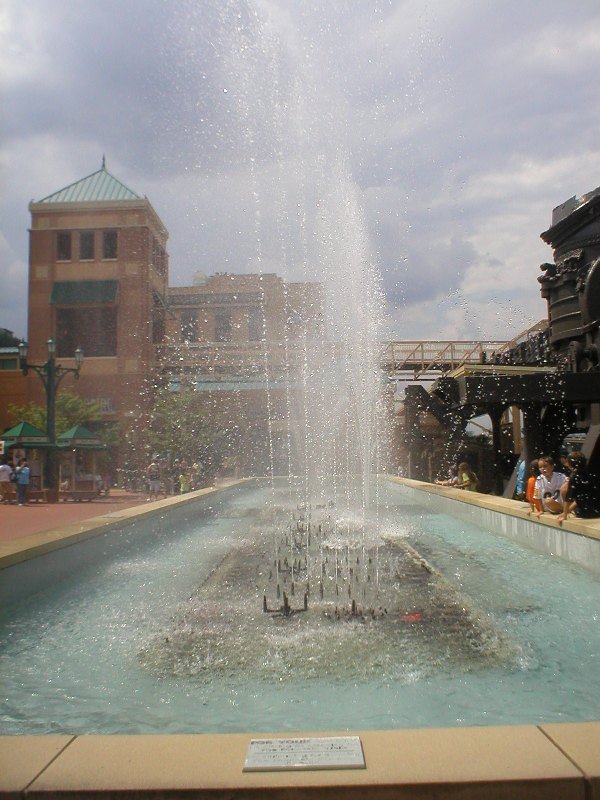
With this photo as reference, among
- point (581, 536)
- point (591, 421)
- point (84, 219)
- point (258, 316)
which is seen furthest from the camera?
point (258, 316)

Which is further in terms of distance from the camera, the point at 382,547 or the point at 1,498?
the point at 1,498

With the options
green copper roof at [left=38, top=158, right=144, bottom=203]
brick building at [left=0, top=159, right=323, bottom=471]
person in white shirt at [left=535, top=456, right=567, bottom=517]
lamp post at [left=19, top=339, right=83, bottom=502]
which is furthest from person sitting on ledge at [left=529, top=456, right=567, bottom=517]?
green copper roof at [left=38, top=158, right=144, bottom=203]

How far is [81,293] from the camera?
97.5ft

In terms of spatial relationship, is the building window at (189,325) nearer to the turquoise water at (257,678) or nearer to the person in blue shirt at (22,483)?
the person in blue shirt at (22,483)

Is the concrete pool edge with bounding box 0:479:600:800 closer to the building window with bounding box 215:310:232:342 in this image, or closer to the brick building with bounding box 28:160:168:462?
the brick building with bounding box 28:160:168:462

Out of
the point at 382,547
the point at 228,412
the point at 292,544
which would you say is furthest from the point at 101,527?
the point at 228,412

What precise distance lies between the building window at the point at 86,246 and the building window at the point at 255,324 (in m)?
11.2

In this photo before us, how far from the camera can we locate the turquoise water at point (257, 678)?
3182mm

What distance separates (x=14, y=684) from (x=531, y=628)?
10.4ft

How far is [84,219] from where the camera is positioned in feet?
94.2

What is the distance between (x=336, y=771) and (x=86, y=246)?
29.8m

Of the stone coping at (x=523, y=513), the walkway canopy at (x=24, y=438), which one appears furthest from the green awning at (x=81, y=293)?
the stone coping at (x=523, y=513)

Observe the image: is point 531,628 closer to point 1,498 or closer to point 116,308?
point 1,498

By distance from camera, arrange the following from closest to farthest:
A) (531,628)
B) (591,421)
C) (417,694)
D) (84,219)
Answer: (417,694) → (531,628) → (591,421) → (84,219)
